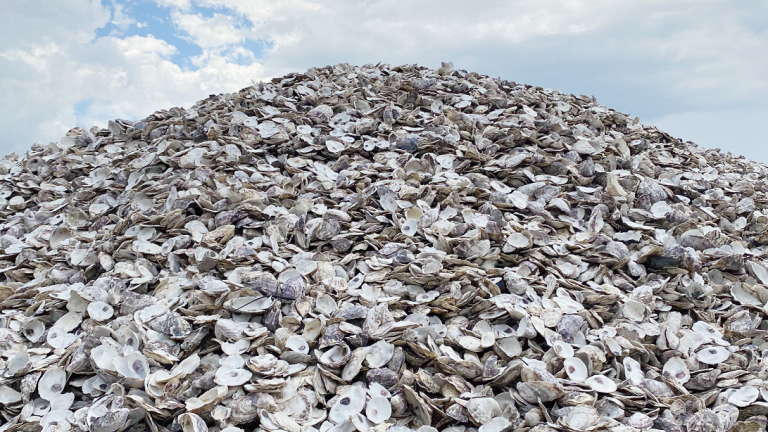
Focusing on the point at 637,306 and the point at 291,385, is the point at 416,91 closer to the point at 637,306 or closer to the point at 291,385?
the point at 637,306

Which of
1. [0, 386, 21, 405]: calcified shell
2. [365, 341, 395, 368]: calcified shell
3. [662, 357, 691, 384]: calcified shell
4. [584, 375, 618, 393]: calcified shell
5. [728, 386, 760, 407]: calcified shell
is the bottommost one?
[0, 386, 21, 405]: calcified shell

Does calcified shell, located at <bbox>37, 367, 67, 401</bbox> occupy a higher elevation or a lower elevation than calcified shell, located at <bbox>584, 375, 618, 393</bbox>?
lower

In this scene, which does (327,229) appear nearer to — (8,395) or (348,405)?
(348,405)

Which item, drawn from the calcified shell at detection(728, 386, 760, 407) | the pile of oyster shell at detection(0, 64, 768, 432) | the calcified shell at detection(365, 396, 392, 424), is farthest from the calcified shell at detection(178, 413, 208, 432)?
the calcified shell at detection(728, 386, 760, 407)

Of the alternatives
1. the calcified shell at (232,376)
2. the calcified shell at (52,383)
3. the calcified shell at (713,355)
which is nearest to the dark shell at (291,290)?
the calcified shell at (232,376)

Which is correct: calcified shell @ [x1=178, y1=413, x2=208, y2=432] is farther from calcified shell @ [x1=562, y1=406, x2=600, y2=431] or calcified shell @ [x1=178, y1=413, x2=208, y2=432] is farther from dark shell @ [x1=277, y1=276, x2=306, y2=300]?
calcified shell @ [x1=562, y1=406, x2=600, y2=431]

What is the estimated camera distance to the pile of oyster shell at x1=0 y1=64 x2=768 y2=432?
2805mm

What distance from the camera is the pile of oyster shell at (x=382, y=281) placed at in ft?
9.20

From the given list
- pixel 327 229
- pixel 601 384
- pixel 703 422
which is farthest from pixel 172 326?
pixel 703 422

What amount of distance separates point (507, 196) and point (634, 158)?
7.19 ft

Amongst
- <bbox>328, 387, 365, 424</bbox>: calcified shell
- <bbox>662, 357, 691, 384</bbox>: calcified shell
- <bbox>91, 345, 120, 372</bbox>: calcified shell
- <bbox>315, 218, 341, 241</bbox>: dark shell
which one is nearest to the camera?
<bbox>328, 387, 365, 424</bbox>: calcified shell

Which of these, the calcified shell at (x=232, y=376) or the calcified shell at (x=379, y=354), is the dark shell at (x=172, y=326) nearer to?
the calcified shell at (x=232, y=376)

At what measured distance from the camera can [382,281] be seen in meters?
3.52

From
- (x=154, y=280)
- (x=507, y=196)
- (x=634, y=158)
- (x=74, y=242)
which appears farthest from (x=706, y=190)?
(x=74, y=242)
